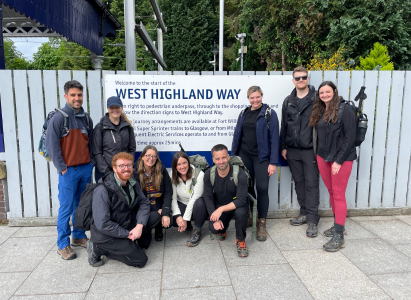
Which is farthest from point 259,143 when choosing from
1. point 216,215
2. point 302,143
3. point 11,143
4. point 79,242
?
point 11,143

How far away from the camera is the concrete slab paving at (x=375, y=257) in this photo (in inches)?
126

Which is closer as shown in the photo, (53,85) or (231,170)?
(231,170)

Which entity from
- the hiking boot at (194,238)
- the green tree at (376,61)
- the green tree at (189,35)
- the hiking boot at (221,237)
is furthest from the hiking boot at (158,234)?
the green tree at (189,35)

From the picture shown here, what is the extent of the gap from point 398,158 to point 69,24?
7.60 metres

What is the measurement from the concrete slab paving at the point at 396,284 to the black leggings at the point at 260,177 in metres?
1.49

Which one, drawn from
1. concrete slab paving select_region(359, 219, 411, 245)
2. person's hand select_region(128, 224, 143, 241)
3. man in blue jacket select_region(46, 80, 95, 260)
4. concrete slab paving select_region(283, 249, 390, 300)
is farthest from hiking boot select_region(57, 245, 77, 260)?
concrete slab paving select_region(359, 219, 411, 245)

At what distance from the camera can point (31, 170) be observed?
4.34 metres

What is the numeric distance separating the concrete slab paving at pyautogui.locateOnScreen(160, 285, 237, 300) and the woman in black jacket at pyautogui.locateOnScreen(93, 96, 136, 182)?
1599 mm

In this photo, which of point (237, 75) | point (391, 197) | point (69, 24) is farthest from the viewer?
point (69, 24)

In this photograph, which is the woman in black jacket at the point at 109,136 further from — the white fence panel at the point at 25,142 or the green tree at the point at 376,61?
the green tree at the point at 376,61

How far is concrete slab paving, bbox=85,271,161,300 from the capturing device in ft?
9.14

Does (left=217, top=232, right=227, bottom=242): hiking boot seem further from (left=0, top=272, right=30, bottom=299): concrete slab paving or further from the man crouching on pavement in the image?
(left=0, top=272, right=30, bottom=299): concrete slab paving

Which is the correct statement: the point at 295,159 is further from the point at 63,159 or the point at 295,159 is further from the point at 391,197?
the point at 63,159

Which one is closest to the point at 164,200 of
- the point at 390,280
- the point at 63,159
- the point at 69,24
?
the point at 63,159
